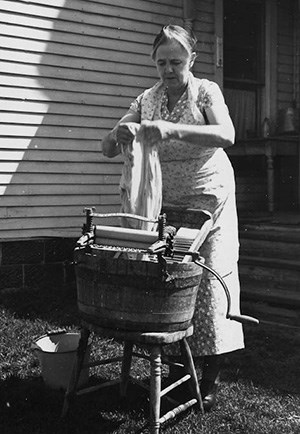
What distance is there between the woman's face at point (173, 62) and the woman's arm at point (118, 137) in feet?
1.02

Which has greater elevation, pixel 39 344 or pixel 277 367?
pixel 39 344

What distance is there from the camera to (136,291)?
3.03m

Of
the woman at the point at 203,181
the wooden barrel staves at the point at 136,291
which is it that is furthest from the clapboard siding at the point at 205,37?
the wooden barrel staves at the point at 136,291

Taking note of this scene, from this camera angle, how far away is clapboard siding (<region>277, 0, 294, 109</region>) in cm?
934

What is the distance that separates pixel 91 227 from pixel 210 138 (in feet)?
2.40

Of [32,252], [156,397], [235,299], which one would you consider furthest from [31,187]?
[156,397]

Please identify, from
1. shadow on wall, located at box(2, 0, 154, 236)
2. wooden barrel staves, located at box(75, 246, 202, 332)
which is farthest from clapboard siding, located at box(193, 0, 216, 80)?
wooden barrel staves, located at box(75, 246, 202, 332)

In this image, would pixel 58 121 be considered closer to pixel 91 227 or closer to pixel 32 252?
pixel 32 252

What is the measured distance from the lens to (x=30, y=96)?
6.70 m

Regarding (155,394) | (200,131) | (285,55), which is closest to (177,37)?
(200,131)

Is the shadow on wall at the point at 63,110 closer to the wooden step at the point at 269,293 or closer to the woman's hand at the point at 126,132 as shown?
the wooden step at the point at 269,293

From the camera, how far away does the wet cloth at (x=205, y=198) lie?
3.64 metres

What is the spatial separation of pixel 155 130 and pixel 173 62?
47cm

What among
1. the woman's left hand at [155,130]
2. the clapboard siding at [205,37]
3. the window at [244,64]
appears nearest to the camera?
the woman's left hand at [155,130]
